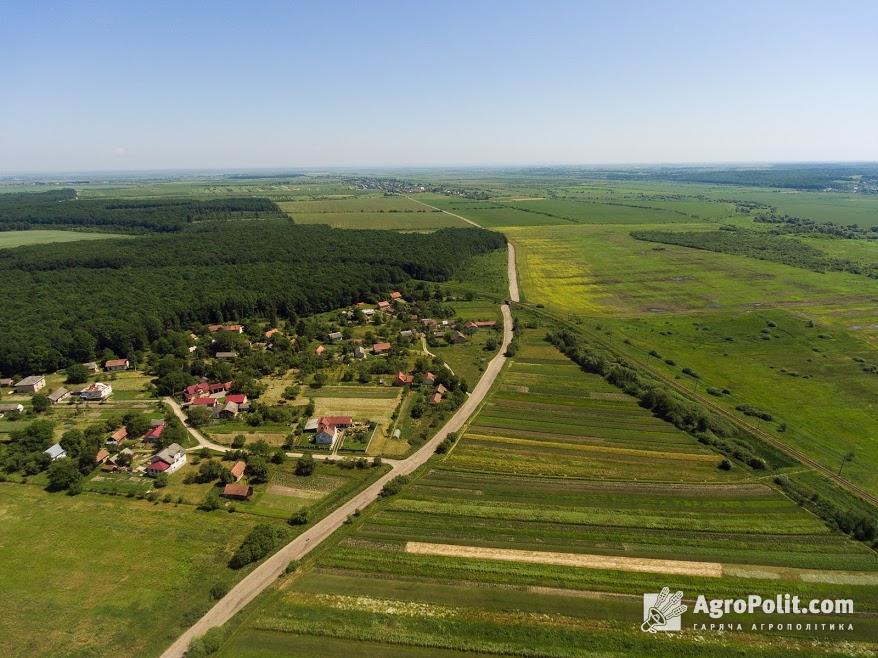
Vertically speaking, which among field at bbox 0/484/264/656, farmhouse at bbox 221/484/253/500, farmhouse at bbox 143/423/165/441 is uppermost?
farmhouse at bbox 143/423/165/441

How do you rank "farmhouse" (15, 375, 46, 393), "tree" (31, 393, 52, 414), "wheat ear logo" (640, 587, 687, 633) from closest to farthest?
"wheat ear logo" (640, 587, 687, 633) → "tree" (31, 393, 52, 414) → "farmhouse" (15, 375, 46, 393)

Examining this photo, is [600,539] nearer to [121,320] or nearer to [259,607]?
[259,607]

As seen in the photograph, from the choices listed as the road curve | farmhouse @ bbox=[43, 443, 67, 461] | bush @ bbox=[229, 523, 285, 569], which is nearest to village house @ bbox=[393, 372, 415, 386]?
the road curve

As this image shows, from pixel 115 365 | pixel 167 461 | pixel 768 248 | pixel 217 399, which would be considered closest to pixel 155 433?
pixel 167 461

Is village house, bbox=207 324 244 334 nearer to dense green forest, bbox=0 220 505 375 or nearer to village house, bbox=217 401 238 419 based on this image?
dense green forest, bbox=0 220 505 375

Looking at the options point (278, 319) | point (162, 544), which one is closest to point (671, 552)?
point (162, 544)

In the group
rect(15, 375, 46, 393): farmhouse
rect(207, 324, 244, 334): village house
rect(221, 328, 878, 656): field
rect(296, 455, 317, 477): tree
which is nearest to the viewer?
rect(221, 328, 878, 656): field

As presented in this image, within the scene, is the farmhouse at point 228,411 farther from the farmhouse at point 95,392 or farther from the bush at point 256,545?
the bush at point 256,545
